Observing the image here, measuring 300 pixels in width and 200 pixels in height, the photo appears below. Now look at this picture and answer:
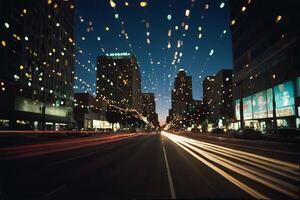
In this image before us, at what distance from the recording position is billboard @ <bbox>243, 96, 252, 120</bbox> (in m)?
70.4

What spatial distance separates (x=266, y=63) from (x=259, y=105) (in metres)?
9.24

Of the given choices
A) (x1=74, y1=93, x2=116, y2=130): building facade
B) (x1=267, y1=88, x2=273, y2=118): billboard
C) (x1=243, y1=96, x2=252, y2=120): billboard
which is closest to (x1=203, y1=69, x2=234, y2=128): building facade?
(x1=243, y1=96, x2=252, y2=120): billboard

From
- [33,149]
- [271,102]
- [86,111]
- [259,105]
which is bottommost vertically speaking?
[33,149]

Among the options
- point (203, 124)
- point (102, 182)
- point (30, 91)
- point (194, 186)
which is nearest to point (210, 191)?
point (194, 186)

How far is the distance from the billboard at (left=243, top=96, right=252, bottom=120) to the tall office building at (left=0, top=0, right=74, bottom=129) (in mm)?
43819

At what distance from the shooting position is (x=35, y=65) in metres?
58.7

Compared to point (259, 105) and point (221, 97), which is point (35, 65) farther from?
point (221, 97)

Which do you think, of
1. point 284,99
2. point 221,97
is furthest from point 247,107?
point 221,97

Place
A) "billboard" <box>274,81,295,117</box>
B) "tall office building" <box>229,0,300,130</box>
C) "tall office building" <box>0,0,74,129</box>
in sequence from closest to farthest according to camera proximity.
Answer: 1. "tall office building" <box>0,0,74,129</box>
2. "tall office building" <box>229,0,300,130</box>
3. "billboard" <box>274,81,295,117</box>

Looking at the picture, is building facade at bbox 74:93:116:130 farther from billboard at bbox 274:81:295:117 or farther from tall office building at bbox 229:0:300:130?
billboard at bbox 274:81:295:117

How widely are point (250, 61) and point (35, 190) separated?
68.1m

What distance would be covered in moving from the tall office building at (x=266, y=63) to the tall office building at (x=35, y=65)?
115ft

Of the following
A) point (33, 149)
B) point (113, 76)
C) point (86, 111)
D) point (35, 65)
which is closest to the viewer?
point (33, 149)

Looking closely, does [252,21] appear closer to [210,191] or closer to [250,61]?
[250,61]
